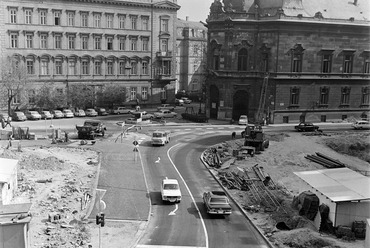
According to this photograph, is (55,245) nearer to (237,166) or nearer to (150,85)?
(237,166)

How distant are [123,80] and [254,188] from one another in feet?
183

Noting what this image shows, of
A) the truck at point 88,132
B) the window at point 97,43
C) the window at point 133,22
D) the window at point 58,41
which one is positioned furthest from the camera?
the window at point 133,22

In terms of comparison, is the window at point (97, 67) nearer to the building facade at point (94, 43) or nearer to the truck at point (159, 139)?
the building facade at point (94, 43)

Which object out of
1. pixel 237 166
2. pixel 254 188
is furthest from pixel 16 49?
pixel 254 188

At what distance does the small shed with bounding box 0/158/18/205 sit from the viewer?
3206cm

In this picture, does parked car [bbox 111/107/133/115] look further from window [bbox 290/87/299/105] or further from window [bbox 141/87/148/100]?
window [bbox 290/87/299/105]

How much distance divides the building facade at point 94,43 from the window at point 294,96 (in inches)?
1083

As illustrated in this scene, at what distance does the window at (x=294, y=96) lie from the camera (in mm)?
79125

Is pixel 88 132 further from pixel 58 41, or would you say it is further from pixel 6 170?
pixel 58 41

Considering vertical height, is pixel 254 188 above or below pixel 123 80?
below

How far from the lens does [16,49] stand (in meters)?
80.1

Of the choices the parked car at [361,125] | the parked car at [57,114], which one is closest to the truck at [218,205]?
the parked car at [361,125]

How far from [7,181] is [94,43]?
191ft

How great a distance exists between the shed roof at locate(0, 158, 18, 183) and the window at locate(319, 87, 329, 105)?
192 ft
